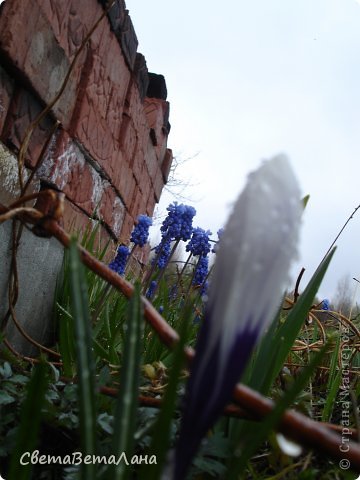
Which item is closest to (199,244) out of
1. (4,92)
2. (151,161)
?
(4,92)

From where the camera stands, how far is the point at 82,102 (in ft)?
5.15

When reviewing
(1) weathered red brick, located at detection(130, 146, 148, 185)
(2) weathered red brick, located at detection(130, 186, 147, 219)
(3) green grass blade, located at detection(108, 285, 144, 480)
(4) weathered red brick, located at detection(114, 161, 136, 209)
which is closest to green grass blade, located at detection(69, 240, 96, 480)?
(3) green grass blade, located at detection(108, 285, 144, 480)

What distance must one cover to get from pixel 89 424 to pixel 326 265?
1.71 feet

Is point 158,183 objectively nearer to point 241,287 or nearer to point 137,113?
point 137,113

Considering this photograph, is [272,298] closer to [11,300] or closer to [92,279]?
[11,300]

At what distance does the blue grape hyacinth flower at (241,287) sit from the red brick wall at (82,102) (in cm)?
96

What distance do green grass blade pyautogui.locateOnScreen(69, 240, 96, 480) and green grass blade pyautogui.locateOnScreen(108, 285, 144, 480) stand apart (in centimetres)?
2

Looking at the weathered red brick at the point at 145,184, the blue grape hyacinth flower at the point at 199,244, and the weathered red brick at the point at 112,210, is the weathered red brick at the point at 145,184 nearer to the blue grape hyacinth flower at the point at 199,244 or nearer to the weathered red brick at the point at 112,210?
the weathered red brick at the point at 112,210

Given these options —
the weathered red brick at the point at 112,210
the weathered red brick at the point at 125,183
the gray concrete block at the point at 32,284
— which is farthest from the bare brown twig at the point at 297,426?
the weathered red brick at the point at 125,183

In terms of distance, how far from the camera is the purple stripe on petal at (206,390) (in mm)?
286

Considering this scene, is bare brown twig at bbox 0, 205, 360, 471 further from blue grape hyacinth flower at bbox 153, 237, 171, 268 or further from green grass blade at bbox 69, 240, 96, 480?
blue grape hyacinth flower at bbox 153, 237, 171, 268

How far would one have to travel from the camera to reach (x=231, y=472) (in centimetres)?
38

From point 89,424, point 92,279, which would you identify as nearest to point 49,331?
point 92,279

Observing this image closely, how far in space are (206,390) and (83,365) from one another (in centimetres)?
13
